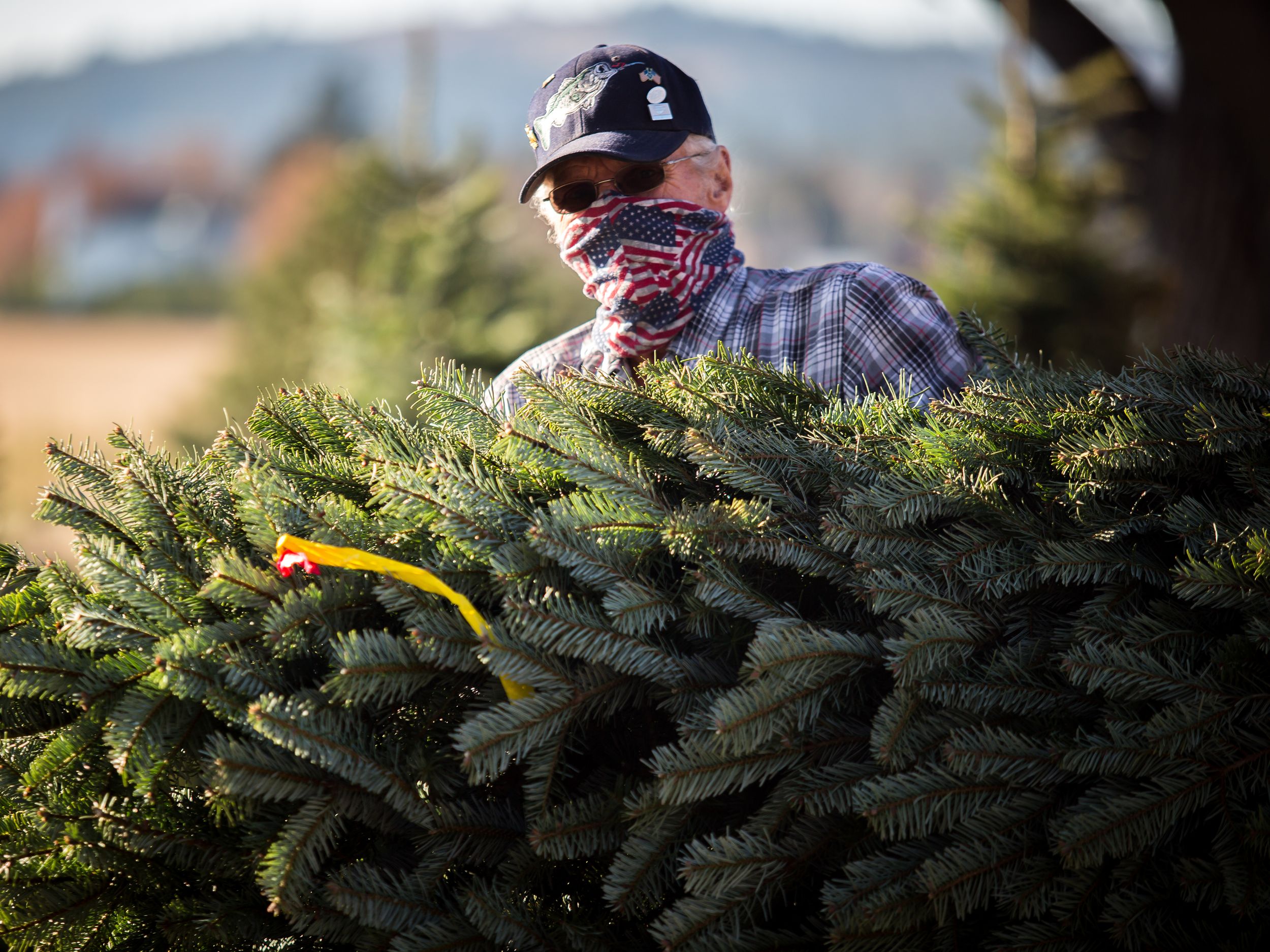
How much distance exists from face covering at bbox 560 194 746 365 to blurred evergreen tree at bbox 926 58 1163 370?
6665 millimetres

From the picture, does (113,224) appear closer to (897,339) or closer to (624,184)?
(624,184)

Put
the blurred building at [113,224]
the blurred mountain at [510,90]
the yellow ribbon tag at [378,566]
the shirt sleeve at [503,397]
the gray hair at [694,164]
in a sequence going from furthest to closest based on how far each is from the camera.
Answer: the blurred mountain at [510,90] → the blurred building at [113,224] → the gray hair at [694,164] → the shirt sleeve at [503,397] → the yellow ribbon tag at [378,566]

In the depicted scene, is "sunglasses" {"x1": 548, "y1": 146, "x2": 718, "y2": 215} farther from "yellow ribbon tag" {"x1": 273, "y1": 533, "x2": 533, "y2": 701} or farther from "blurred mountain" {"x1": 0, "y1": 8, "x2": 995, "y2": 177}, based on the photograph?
"blurred mountain" {"x1": 0, "y1": 8, "x2": 995, "y2": 177}

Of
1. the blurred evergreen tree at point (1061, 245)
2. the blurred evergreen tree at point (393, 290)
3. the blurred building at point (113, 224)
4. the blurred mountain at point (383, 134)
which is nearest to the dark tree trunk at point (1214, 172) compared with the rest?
the blurred evergreen tree at point (1061, 245)

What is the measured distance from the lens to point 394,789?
4.82 feet

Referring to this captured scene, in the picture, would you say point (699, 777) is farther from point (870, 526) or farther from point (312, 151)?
point (312, 151)

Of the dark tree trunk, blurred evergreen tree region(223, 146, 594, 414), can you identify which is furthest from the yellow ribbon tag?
the dark tree trunk

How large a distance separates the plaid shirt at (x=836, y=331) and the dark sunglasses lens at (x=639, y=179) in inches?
11.6

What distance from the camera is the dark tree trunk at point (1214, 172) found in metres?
7.48

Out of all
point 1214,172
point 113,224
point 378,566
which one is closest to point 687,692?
point 378,566

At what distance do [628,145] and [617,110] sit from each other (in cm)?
11

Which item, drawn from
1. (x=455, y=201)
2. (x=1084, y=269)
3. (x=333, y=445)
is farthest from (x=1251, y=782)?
(x=455, y=201)

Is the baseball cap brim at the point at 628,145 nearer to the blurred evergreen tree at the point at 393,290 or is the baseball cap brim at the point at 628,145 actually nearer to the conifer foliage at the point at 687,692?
the conifer foliage at the point at 687,692

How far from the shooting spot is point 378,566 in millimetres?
1496
